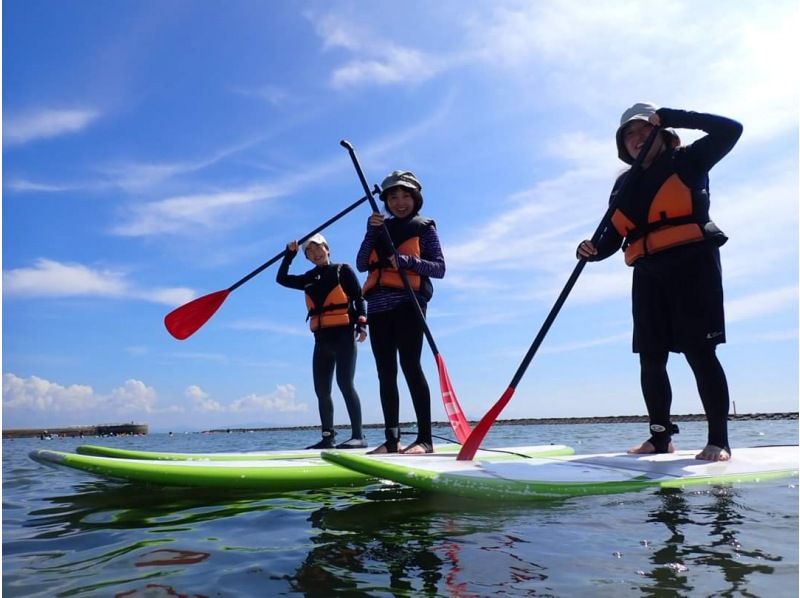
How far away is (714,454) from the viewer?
382 centimetres

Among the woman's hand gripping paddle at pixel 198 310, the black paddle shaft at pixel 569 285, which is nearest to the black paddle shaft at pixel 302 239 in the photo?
the woman's hand gripping paddle at pixel 198 310

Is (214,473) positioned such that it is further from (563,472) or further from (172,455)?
(563,472)

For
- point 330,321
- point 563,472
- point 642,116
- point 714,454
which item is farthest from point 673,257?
point 330,321

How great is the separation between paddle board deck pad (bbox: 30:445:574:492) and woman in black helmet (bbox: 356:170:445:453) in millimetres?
787

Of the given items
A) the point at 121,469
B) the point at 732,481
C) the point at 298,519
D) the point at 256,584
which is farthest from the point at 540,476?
the point at 121,469

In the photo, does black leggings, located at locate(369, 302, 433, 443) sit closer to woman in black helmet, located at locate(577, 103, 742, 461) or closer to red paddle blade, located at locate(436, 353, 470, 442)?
red paddle blade, located at locate(436, 353, 470, 442)

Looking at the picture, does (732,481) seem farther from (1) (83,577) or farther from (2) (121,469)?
(2) (121,469)

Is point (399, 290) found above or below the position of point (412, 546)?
above

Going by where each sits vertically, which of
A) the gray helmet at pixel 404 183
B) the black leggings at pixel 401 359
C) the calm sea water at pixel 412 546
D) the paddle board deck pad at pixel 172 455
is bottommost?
the calm sea water at pixel 412 546

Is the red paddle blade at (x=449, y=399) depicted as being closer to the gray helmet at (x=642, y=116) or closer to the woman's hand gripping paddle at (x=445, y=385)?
the woman's hand gripping paddle at (x=445, y=385)

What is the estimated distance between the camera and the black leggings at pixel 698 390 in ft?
12.4

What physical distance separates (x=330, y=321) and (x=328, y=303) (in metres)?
0.21

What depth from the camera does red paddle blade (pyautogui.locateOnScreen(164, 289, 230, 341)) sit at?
602cm

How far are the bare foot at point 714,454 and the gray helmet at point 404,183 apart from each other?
2.79 m
